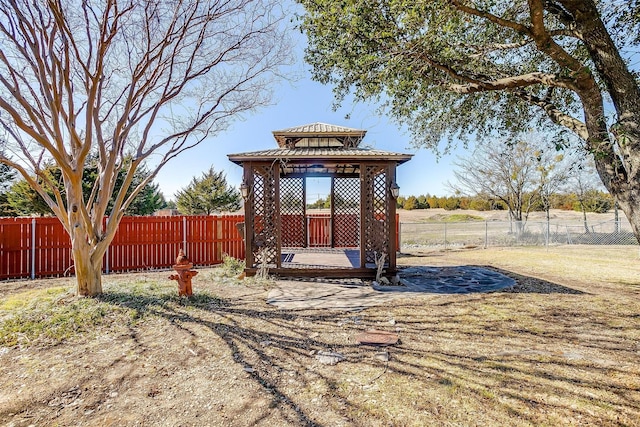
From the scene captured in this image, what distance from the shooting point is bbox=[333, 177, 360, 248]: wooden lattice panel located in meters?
10.9

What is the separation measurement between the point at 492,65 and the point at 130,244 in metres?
9.64

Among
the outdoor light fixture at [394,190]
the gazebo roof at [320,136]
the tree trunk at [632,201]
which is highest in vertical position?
the gazebo roof at [320,136]

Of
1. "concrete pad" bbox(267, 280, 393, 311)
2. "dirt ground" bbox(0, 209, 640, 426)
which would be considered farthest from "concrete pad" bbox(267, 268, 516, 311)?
"dirt ground" bbox(0, 209, 640, 426)

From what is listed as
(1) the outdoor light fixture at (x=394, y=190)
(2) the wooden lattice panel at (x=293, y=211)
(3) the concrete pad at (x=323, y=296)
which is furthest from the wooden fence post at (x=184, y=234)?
(1) the outdoor light fixture at (x=394, y=190)

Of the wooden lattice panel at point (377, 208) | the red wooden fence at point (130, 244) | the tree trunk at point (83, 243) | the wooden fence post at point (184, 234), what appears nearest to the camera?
the tree trunk at point (83, 243)

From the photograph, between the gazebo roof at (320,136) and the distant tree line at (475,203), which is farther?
the distant tree line at (475,203)

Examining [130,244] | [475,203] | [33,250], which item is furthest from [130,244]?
[475,203]

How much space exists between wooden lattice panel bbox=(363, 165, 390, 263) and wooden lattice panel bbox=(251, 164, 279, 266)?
2153mm

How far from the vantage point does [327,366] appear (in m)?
2.90

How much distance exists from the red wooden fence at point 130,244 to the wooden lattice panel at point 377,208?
4.38 meters

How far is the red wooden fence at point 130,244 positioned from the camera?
7.36m

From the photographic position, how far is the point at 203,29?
19.5ft

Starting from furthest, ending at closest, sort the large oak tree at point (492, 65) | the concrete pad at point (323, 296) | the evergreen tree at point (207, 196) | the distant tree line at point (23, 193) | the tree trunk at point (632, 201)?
1. the evergreen tree at point (207, 196)
2. the distant tree line at point (23, 193)
3. the concrete pad at point (323, 296)
4. the large oak tree at point (492, 65)
5. the tree trunk at point (632, 201)

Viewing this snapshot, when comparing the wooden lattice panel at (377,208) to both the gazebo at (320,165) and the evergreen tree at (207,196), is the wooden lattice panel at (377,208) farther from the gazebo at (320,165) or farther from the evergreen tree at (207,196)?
the evergreen tree at (207,196)
